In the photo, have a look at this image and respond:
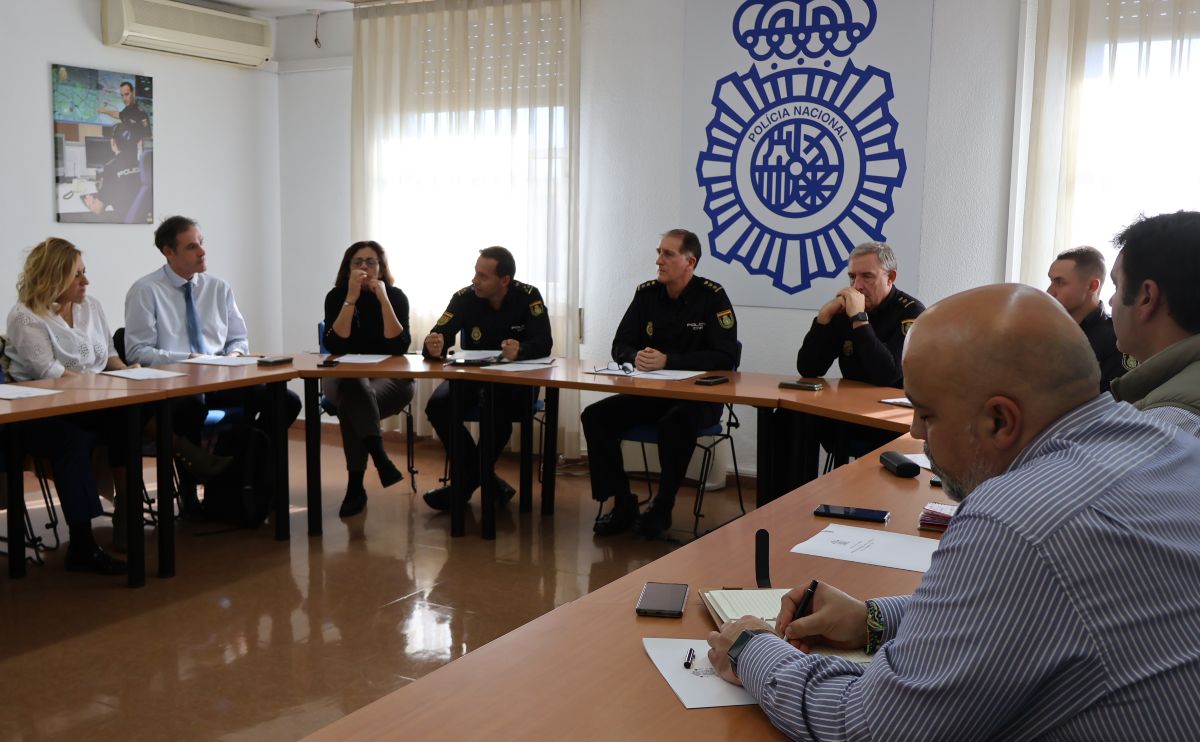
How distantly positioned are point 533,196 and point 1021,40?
2.68 metres

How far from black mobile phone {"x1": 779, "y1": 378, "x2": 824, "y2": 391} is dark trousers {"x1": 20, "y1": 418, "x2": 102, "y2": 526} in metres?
2.76

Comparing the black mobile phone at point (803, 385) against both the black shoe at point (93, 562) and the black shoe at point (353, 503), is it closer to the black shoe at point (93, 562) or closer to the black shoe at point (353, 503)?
the black shoe at point (353, 503)

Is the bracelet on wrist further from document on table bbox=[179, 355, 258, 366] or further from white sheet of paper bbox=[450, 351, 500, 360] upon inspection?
document on table bbox=[179, 355, 258, 366]

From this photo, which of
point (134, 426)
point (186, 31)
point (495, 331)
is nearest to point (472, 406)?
point (495, 331)

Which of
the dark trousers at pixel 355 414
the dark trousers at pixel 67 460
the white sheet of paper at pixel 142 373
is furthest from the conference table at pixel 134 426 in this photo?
the dark trousers at pixel 355 414

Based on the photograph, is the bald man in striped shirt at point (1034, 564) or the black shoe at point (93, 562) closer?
the bald man in striped shirt at point (1034, 564)

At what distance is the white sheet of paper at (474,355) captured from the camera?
498cm

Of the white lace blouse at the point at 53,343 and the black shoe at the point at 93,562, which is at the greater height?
the white lace blouse at the point at 53,343

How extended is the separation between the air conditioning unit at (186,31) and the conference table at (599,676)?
17.4 feet

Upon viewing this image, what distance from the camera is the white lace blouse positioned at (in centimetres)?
431

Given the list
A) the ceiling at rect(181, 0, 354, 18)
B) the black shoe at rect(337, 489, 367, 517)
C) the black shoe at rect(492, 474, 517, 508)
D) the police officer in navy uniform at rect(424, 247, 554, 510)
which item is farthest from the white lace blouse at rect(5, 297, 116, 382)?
the ceiling at rect(181, 0, 354, 18)

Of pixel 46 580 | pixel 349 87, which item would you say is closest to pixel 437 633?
pixel 46 580

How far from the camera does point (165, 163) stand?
6.41 m

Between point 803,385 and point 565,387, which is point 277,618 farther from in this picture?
point 803,385
